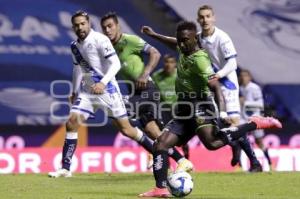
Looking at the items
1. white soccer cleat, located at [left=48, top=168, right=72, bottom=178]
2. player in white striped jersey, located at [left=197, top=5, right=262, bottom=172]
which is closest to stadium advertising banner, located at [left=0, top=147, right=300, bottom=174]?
player in white striped jersey, located at [left=197, top=5, right=262, bottom=172]

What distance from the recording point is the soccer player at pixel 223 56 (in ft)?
48.0

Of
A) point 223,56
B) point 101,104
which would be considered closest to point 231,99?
point 223,56

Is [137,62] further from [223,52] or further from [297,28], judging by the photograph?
[297,28]

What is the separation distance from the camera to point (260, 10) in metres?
23.0

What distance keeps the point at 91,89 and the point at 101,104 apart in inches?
15.7

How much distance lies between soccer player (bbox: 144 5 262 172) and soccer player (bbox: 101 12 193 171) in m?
0.86

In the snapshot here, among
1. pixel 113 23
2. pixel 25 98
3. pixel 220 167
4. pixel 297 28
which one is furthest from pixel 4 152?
pixel 297 28

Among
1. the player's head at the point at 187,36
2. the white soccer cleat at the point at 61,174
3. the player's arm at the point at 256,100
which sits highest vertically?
the player's arm at the point at 256,100

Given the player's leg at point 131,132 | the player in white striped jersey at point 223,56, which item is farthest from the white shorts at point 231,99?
the player's leg at point 131,132

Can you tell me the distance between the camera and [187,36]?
11344 millimetres

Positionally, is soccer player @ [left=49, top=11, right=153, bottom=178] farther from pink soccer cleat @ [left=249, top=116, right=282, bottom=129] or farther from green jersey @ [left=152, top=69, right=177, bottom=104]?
green jersey @ [left=152, top=69, right=177, bottom=104]

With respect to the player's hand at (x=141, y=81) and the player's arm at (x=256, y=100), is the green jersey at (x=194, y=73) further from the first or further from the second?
the player's arm at (x=256, y=100)

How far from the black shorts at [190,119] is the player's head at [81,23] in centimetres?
237

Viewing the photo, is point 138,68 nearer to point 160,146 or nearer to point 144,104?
point 144,104
